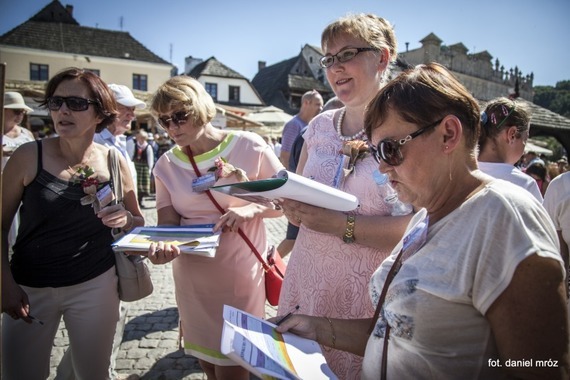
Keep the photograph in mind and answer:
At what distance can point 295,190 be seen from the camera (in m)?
1.51

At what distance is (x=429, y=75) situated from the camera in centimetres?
128

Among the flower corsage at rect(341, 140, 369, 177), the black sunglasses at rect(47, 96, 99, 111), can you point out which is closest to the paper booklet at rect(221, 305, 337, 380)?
the flower corsage at rect(341, 140, 369, 177)

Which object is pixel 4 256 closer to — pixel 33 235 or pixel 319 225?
pixel 33 235

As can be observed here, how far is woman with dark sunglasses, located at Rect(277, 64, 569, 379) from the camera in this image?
1016 mm

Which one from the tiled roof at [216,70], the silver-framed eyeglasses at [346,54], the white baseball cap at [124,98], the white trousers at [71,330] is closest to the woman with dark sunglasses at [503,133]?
the silver-framed eyeglasses at [346,54]

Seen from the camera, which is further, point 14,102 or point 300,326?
point 14,102

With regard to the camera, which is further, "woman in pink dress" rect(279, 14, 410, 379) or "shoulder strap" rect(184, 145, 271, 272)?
"shoulder strap" rect(184, 145, 271, 272)

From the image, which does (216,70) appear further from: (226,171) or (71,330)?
(71,330)

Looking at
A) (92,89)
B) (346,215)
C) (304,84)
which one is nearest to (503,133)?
(346,215)

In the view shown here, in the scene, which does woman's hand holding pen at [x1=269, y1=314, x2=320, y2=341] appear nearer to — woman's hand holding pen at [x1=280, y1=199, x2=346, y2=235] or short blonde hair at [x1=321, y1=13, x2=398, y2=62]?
woman's hand holding pen at [x1=280, y1=199, x2=346, y2=235]

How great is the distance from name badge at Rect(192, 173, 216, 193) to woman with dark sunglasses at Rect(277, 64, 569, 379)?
120 cm

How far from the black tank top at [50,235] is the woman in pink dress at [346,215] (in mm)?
1297

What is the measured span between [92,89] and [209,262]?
1.35m

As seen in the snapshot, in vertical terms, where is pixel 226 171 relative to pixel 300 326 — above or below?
above
